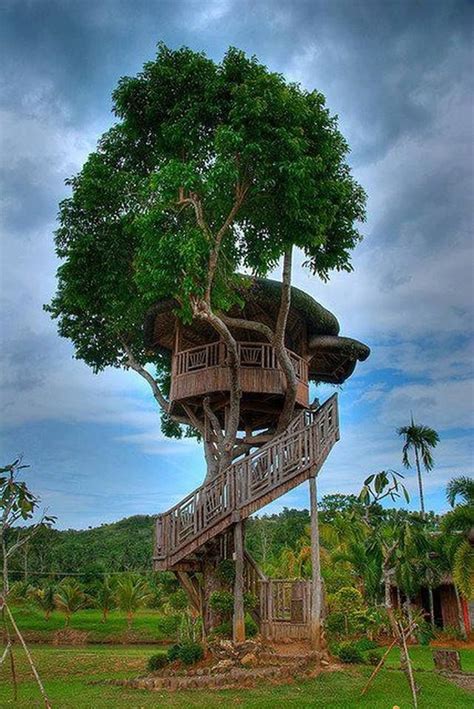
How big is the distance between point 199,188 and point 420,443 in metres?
21.4

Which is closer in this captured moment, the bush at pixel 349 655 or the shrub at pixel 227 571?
the bush at pixel 349 655

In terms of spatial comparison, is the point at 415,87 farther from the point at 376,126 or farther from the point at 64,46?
the point at 64,46

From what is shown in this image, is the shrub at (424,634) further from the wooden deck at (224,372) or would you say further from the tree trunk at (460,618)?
the wooden deck at (224,372)

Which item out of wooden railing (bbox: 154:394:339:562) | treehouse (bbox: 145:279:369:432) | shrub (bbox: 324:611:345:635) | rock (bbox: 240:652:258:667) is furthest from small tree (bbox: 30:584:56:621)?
shrub (bbox: 324:611:345:635)

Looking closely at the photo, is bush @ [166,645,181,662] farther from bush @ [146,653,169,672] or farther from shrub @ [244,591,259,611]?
shrub @ [244,591,259,611]

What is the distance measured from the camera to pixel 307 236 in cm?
1345

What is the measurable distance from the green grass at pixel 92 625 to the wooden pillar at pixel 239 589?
14563 mm

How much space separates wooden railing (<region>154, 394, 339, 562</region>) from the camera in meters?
13.8

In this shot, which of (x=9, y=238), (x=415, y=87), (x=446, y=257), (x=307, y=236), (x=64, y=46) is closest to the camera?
(x=64, y=46)

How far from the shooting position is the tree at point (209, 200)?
506 inches

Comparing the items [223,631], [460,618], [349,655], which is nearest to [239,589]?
[223,631]

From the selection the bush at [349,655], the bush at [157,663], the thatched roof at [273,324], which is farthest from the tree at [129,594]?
the bush at [349,655]

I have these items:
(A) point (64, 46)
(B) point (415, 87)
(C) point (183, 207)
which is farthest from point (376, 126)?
(A) point (64, 46)

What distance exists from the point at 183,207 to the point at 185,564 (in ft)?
27.0
